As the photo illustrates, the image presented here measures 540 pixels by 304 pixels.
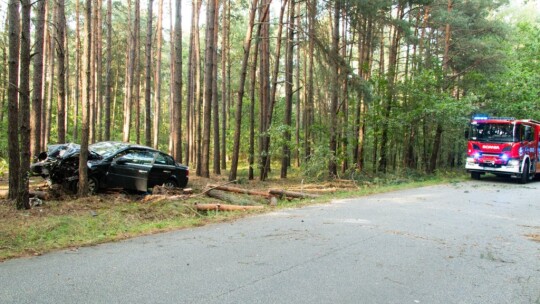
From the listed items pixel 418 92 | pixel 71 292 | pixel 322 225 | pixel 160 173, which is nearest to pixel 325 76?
pixel 418 92

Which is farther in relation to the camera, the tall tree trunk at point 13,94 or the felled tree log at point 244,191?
the felled tree log at point 244,191

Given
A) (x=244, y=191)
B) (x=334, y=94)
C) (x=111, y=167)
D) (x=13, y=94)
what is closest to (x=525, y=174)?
(x=334, y=94)

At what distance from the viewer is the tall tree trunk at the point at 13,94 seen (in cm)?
883

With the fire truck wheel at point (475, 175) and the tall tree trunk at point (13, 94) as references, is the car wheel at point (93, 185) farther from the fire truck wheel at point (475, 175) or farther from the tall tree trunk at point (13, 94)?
the fire truck wheel at point (475, 175)

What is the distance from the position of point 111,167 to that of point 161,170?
5.64 ft

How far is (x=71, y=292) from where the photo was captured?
4164mm

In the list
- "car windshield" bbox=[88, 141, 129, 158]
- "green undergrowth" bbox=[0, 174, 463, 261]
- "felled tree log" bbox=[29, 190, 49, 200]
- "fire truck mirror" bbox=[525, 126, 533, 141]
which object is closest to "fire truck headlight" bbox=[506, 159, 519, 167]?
"fire truck mirror" bbox=[525, 126, 533, 141]

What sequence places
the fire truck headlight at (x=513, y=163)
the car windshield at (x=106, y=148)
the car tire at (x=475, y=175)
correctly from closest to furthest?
the car windshield at (x=106, y=148)
the fire truck headlight at (x=513, y=163)
the car tire at (x=475, y=175)

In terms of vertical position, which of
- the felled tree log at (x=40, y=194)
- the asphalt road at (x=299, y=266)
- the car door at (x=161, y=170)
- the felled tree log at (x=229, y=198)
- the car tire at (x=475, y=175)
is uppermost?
the car door at (x=161, y=170)

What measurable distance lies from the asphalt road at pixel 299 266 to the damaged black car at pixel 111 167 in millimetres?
5347

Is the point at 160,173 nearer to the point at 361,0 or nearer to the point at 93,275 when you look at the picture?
the point at 93,275

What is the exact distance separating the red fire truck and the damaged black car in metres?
15.0

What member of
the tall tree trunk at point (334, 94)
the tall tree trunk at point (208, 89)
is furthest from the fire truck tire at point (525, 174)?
the tall tree trunk at point (208, 89)

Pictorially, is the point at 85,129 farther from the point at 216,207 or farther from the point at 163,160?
the point at 216,207
